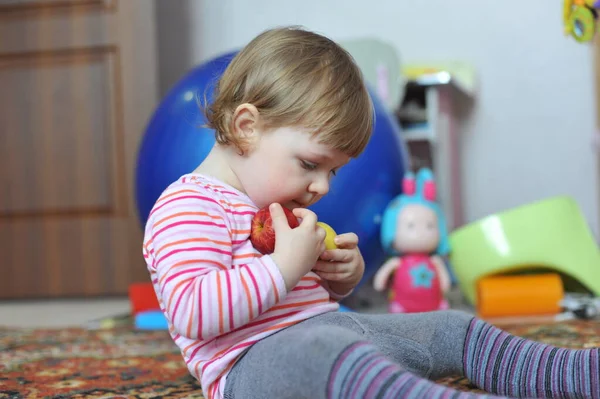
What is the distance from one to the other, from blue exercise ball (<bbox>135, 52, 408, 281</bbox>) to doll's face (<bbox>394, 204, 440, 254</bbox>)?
0.05m

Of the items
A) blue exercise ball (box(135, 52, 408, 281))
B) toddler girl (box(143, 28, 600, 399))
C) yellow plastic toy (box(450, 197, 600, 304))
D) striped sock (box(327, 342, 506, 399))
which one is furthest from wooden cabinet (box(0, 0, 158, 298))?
striped sock (box(327, 342, 506, 399))

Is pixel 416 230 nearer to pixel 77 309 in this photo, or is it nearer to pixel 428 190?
pixel 428 190

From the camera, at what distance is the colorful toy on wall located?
1.62 metres

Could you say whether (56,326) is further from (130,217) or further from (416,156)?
(416,156)

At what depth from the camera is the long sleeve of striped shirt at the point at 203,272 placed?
0.67 m

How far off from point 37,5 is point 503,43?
1.58 meters

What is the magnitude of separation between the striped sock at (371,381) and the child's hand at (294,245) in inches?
3.9

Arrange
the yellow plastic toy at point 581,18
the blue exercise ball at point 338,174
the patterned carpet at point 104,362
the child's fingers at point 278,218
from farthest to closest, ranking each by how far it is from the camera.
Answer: the blue exercise ball at point 338,174 → the yellow plastic toy at point 581,18 → the patterned carpet at point 104,362 → the child's fingers at point 278,218

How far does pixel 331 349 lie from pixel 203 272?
141mm

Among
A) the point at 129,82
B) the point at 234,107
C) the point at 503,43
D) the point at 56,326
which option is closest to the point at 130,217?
the point at 129,82

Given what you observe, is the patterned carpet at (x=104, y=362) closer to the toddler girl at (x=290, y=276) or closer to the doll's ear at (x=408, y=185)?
the toddler girl at (x=290, y=276)

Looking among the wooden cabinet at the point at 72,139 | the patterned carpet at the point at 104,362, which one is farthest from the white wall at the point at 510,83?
the patterned carpet at the point at 104,362

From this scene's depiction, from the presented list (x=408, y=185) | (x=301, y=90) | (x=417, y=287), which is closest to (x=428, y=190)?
(x=408, y=185)

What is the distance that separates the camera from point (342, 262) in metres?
0.83
